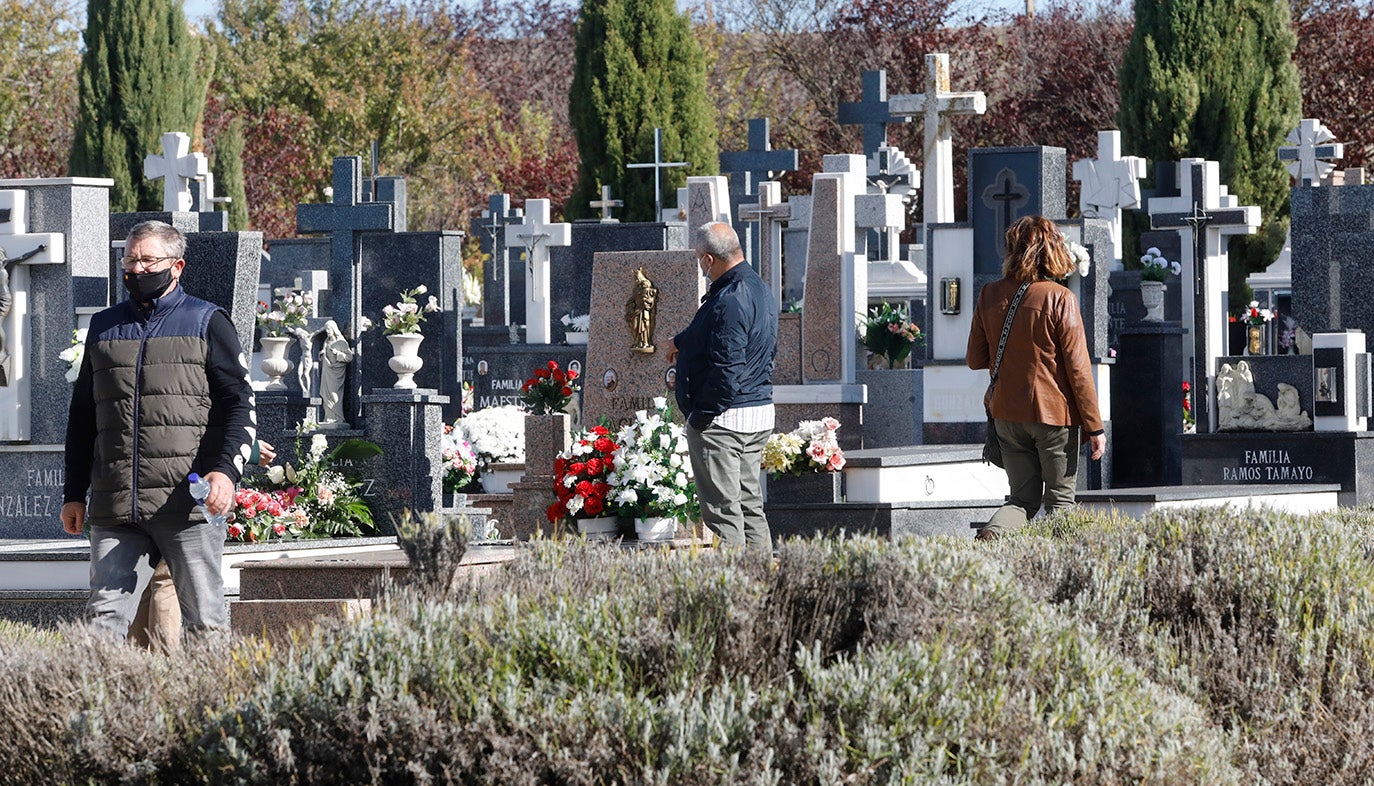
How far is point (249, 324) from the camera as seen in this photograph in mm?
10023

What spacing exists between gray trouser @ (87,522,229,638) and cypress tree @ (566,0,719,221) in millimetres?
22373

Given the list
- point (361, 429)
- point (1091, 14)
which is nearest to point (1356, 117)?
point (1091, 14)

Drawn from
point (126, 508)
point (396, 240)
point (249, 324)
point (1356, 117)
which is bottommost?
point (126, 508)

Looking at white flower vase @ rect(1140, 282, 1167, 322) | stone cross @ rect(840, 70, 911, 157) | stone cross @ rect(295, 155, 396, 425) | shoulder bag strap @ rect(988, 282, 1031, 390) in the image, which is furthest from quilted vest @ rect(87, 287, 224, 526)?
stone cross @ rect(840, 70, 911, 157)

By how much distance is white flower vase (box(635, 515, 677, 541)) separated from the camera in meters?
8.23

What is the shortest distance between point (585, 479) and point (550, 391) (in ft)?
12.9

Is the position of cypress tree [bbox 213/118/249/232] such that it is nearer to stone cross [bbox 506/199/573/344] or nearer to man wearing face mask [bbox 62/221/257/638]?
stone cross [bbox 506/199/573/344]

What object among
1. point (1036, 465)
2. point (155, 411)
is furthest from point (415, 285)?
point (155, 411)

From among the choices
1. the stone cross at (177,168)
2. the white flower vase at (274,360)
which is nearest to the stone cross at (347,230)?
the white flower vase at (274,360)

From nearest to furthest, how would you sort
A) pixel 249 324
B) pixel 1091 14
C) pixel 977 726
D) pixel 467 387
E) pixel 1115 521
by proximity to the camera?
pixel 977 726 → pixel 1115 521 → pixel 249 324 → pixel 467 387 → pixel 1091 14

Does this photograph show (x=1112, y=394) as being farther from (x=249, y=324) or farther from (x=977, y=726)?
(x=977, y=726)

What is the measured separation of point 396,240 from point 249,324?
28.7 feet

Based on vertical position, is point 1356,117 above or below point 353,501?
above

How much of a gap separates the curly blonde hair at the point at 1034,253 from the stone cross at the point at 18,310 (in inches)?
206
